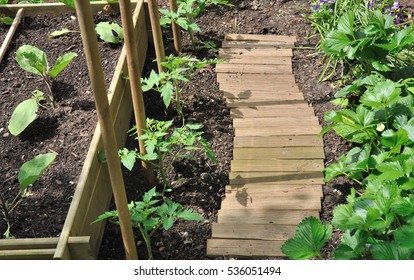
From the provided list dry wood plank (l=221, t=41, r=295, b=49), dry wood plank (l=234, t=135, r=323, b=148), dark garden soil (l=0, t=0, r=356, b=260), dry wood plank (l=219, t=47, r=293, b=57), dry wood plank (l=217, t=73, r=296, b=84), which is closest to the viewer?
dark garden soil (l=0, t=0, r=356, b=260)

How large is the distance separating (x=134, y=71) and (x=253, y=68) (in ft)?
4.81

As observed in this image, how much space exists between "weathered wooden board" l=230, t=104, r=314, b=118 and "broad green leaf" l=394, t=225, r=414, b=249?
149cm

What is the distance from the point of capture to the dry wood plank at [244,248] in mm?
3258

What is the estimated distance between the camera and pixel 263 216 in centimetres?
347

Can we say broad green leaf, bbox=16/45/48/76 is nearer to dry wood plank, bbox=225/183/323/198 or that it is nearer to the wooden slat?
the wooden slat

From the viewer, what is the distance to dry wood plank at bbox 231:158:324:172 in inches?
147

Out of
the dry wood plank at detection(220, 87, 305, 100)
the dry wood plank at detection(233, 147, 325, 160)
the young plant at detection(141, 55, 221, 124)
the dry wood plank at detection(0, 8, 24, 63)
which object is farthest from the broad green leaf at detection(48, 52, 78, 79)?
the dry wood plank at detection(233, 147, 325, 160)

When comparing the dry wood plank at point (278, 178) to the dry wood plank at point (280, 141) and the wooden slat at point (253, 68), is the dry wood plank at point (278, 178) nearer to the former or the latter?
the dry wood plank at point (280, 141)

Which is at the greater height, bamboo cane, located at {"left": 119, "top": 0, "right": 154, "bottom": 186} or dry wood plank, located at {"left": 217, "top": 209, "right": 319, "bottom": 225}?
bamboo cane, located at {"left": 119, "top": 0, "right": 154, "bottom": 186}

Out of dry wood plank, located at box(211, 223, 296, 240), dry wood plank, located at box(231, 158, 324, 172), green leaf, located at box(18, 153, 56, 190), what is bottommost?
dry wood plank, located at box(211, 223, 296, 240)

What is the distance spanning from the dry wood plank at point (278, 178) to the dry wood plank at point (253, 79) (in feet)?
2.94

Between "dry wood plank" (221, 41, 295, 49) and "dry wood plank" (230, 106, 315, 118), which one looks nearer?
"dry wood plank" (230, 106, 315, 118)

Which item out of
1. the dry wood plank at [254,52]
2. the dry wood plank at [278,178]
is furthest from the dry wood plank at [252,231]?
the dry wood plank at [254,52]

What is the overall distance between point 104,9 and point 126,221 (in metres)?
2.38
